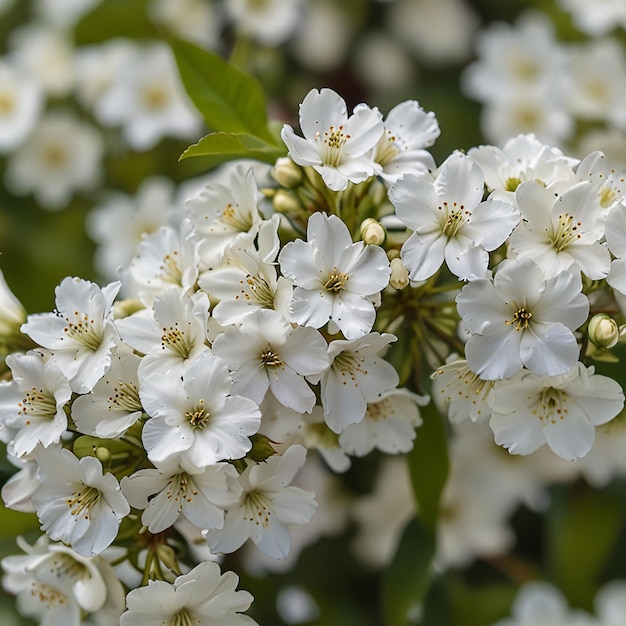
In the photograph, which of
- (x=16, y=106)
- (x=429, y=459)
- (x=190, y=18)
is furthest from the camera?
(x=190, y=18)

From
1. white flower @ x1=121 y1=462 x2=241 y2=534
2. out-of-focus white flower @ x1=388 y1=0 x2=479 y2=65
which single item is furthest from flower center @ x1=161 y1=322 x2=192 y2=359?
out-of-focus white flower @ x1=388 y1=0 x2=479 y2=65

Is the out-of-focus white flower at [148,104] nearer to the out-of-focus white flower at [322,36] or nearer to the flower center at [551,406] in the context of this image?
the out-of-focus white flower at [322,36]

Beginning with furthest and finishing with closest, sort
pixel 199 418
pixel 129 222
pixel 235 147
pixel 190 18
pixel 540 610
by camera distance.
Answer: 1. pixel 190 18
2. pixel 129 222
3. pixel 540 610
4. pixel 235 147
5. pixel 199 418

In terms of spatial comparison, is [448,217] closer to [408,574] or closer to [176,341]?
[176,341]

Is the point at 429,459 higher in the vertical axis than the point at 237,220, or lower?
lower

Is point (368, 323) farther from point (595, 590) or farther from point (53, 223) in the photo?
point (53, 223)

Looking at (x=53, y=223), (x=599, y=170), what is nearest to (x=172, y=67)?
(x=53, y=223)

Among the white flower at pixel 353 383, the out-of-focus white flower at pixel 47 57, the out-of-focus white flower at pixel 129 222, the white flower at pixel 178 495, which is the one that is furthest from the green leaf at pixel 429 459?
the out-of-focus white flower at pixel 47 57

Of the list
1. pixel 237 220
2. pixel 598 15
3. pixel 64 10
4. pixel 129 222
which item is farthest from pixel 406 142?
pixel 64 10
